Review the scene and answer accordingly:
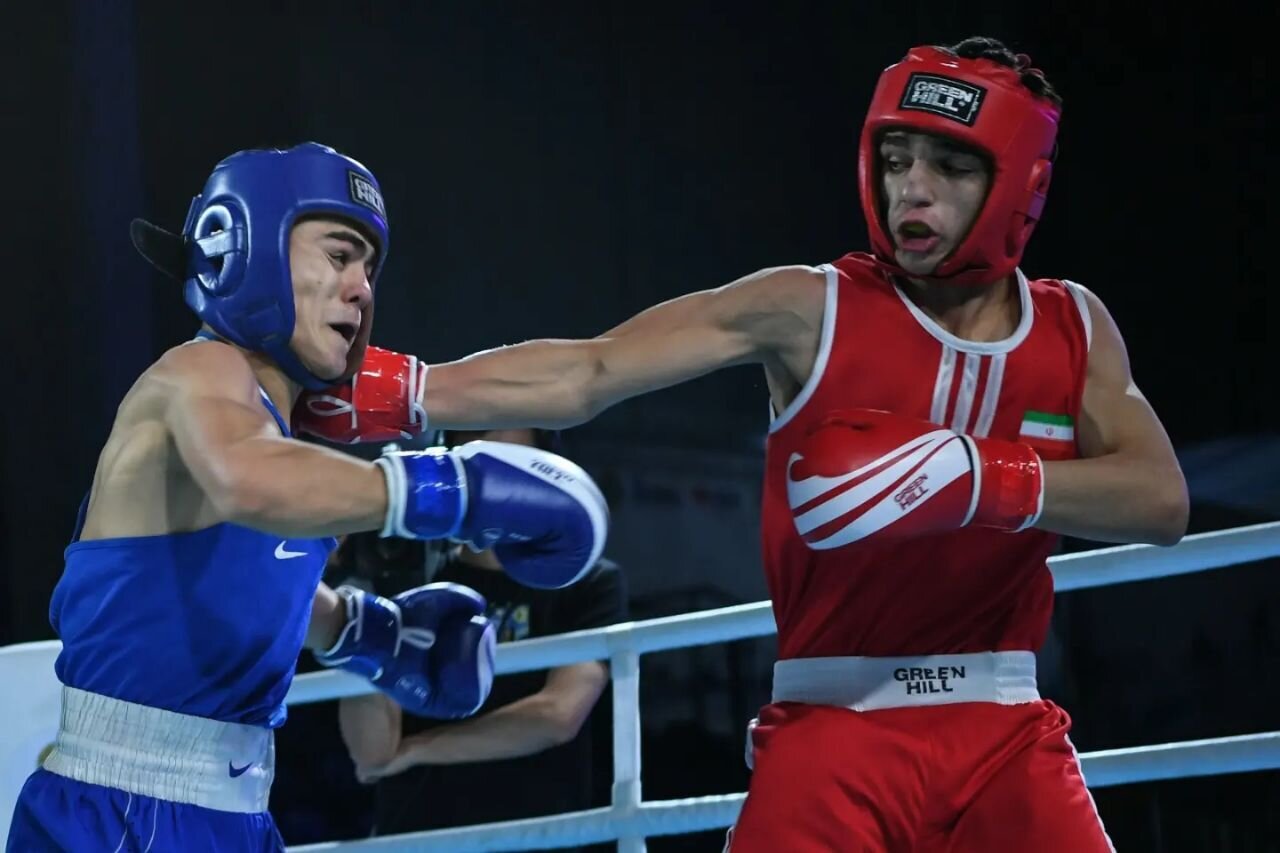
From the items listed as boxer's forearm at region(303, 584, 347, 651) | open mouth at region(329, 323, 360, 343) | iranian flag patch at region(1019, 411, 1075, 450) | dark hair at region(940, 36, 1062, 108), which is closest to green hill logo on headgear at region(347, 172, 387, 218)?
open mouth at region(329, 323, 360, 343)

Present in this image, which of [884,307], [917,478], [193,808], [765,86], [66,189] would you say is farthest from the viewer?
[765,86]

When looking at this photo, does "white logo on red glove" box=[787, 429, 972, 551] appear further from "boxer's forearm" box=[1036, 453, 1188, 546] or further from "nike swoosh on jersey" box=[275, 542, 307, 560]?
"nike swoosh on jersey" box=[275, 542, 307, 560]

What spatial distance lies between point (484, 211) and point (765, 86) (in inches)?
48.7

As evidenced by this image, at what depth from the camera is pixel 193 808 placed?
6.09 ft

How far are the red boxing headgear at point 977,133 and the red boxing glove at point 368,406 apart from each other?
684mm

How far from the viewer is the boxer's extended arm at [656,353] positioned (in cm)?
198

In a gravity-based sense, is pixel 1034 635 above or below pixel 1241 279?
below

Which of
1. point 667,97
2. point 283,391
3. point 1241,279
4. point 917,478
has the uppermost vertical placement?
point 667,97

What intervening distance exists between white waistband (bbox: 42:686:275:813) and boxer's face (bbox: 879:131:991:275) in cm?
110

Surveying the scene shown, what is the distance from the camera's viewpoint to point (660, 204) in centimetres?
608

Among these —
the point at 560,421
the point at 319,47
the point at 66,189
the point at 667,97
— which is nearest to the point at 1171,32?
the point at 667,97

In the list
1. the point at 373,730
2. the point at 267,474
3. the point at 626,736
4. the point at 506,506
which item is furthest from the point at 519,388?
the point at 373,730

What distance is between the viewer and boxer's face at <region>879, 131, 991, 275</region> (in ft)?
6.51

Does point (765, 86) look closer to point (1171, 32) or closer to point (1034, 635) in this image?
point (1171, 32)
